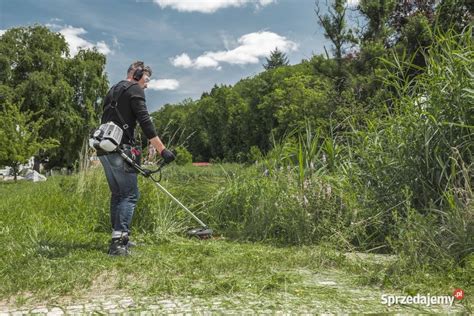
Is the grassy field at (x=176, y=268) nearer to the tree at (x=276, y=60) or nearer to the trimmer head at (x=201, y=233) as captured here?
the trimmer head at (x=201, y=233)

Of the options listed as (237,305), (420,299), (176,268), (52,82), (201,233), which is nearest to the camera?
(237,305)

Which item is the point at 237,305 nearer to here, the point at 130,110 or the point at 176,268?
the point at 176,268

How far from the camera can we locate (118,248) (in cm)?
459

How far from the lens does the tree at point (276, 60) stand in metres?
66.9

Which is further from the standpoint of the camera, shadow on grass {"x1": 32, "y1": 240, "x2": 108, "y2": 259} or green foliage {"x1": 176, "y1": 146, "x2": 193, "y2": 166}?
green foliage {"x1": 176, "y1": 146, "x2": 193, "y2": 166}

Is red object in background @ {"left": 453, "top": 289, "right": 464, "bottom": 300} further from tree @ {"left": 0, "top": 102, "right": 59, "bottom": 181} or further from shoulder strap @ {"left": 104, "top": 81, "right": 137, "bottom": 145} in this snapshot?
tree @ {"left": 0, "top": 102, "right": 59, "bottom": 181}

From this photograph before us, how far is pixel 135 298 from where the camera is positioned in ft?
10.6

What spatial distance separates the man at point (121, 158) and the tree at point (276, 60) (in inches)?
2488

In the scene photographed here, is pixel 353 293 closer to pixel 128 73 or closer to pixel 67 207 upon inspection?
pixel 128 73

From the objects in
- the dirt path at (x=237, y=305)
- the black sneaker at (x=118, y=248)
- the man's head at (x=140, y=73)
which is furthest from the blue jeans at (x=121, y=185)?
the dirt path at (x=237, y=305)

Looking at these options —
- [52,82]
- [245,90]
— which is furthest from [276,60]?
[52,82]

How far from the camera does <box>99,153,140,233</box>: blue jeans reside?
185 inches

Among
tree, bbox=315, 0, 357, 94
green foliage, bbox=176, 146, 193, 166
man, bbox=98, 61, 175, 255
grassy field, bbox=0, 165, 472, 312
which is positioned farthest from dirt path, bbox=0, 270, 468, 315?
tree, bbox=315, 0, 357, 94

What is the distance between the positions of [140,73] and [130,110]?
393 millimetres
